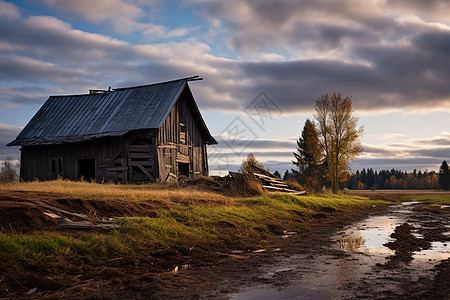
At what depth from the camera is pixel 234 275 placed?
688cm

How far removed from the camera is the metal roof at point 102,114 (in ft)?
82.8

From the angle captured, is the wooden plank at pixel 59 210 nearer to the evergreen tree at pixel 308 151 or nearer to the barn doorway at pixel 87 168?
the barn doorway at pixel 87 168

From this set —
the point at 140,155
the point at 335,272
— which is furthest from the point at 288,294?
the point at 140,155

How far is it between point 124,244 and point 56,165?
2208 cm

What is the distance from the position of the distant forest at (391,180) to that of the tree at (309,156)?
67669 millimetres

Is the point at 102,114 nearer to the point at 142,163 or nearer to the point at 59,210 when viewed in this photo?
the point at 142,163

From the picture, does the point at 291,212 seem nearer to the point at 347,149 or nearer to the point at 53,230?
the point at 53,230

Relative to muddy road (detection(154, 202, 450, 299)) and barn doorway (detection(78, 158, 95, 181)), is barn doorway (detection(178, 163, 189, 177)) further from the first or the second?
muddy road (detection(154, 202, 450, 299))

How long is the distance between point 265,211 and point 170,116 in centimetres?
1304

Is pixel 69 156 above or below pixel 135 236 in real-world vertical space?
above

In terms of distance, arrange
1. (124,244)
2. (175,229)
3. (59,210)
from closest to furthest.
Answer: (124,244)
(59,210)
(175,229)

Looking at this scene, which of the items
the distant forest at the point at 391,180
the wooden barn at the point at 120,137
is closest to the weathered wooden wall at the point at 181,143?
the wooden barn at the point at 120,137

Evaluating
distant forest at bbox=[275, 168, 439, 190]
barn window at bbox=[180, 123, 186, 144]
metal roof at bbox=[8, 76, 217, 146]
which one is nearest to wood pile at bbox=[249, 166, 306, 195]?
barn window at bbox=[180, 123, 186, 144]

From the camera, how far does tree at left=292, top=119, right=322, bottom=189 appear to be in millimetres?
42812
